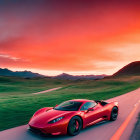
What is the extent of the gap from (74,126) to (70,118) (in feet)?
1.36

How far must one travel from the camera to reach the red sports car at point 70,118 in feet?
22.2

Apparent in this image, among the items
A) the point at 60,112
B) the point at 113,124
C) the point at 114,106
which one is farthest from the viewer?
the point at 114,106

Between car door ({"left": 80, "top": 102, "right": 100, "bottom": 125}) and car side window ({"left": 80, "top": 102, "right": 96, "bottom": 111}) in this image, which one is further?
car side window ({"left": 80, "top": 102, "right": 96, "bottom": 111})

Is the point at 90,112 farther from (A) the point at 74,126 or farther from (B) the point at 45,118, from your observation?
(B) the point at 45,118

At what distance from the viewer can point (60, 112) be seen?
7.64 meters

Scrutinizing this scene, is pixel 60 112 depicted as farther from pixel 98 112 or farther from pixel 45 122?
pixel 98 112

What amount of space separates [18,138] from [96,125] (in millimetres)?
3477

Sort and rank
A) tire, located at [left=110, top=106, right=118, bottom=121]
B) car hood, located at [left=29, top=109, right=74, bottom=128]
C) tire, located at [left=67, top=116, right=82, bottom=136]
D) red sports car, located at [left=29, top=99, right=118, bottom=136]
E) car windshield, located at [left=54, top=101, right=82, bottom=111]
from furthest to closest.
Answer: tire, located at [left=110, top=106, right=118, bottom=121] < car windshield, located at [left=54, top=101, right=82, bottom=111] < tire, located at [left=67, top=116, right=82, bottom=136] < car hood, located at [left=29, top=109, right=74, bottom=128] < red sports car, located at [left=29, top=99, right=118, bottom=136]

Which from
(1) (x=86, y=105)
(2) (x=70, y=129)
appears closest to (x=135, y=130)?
(1) (x=86, y=105)

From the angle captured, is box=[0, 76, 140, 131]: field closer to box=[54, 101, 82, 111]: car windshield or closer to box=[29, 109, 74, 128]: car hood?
box=[29, 109, 74, 128]: car hood

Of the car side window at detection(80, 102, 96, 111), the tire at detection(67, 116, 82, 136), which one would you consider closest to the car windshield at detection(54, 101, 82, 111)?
the car side window at detection(80, 102, 96, 111)

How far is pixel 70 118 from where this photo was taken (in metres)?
7.11

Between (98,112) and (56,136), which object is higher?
(98,112)

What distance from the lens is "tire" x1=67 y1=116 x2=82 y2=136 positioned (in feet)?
23.1
